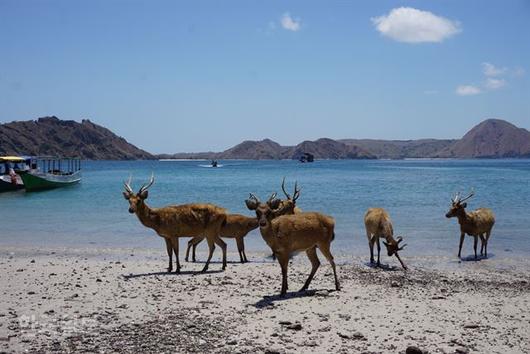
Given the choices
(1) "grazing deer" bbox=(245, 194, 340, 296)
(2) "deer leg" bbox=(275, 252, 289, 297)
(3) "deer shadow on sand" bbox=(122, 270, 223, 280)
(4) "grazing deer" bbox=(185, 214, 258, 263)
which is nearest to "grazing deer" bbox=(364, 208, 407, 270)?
(4) "grazing deer" bbox=(185, 214, 258, 263)

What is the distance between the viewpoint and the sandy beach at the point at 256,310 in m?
8.41

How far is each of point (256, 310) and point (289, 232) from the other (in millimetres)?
1964

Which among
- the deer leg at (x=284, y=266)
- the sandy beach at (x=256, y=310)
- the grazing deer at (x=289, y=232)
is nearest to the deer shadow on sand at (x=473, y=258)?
the sandy beach at (x=256, y=310)

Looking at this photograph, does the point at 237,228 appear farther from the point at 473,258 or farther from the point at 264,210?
the point at 473,258

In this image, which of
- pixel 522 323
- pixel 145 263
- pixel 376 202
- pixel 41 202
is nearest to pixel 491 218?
pixel 522 323

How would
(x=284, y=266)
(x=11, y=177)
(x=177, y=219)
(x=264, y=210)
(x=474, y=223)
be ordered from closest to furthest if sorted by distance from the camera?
(x=264, y=210) → (x=284, y=266) → (x=177, y=219) → (x=474, y=223) → (x=11, y=177)

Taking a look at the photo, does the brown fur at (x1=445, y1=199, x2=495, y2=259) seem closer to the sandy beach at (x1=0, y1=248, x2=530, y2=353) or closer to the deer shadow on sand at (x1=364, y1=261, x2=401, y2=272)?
the sandy beach at (x1=0, y1=248, x2=530, y2=353)

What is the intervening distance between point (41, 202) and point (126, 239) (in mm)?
20481

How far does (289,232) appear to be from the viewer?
11.6 meters

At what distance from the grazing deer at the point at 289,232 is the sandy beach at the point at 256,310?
2.77 feet

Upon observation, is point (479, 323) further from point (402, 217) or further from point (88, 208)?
point (88, 208)

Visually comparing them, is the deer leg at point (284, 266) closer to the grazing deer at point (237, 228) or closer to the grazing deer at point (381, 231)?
the grazing deer at point (237, 228)

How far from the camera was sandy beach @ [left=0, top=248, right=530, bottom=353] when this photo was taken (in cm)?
841

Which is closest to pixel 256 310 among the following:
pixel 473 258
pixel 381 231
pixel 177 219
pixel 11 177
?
pixel 177 219
